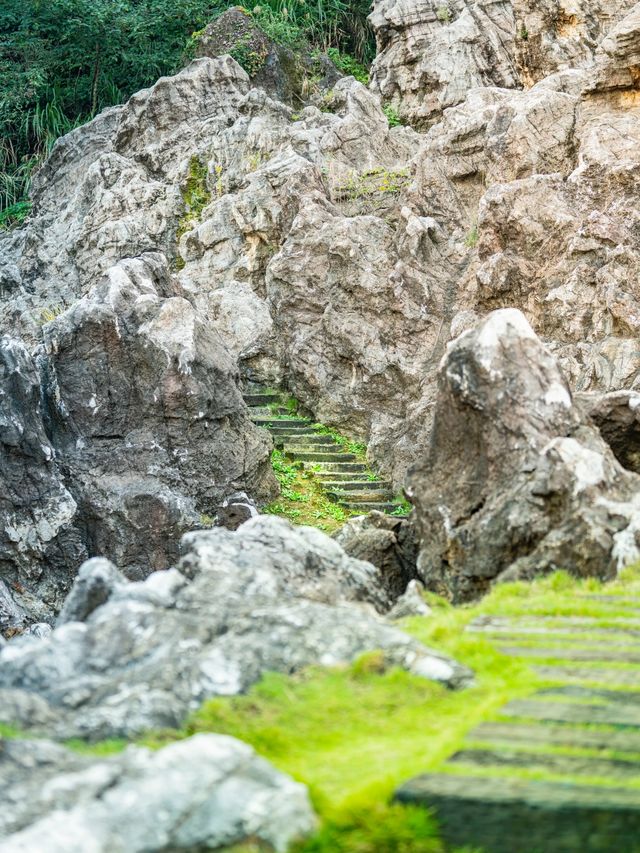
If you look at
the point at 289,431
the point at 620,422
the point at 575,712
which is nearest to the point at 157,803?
the point at 575,712

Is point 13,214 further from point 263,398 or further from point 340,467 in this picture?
point 340,467

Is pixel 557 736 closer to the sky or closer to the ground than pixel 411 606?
closer to the sky

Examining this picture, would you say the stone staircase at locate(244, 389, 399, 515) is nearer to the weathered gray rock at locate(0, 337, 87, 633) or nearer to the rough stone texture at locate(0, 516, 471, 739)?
the weathered gray rock at locate(0, 337, 87, 633)

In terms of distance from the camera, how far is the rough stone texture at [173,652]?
5918 mm

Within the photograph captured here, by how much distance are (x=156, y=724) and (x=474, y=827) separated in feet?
6.50

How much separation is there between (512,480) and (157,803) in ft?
21.1

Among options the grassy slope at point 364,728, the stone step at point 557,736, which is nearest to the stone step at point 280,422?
the grassy slope at point 364,728

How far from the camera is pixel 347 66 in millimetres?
38406

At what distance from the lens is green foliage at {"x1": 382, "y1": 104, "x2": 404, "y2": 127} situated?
31375mm

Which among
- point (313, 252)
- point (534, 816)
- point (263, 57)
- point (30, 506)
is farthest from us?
point (263, 57)

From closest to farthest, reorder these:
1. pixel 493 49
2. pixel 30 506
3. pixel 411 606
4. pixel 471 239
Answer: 1. pixel 411 606
2. pixel 30 506
3. pixel 471 239
4. pixel 493 49

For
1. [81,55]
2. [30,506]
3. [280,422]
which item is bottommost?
[280,422]

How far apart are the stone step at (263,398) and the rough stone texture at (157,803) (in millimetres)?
18559

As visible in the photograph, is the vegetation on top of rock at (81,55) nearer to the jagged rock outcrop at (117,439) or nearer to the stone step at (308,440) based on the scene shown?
the stone step at (308,440)
